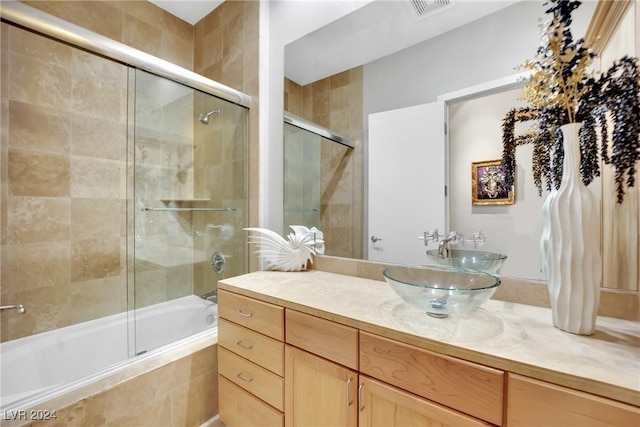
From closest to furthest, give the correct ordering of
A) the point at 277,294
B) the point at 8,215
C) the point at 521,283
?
the point at 521,283, the point at 277,294, the point at 8,215

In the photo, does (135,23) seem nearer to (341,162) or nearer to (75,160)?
(75,160)

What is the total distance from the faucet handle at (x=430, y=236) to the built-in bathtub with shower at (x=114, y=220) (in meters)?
1.20

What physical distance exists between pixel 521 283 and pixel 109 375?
1730 millimetres

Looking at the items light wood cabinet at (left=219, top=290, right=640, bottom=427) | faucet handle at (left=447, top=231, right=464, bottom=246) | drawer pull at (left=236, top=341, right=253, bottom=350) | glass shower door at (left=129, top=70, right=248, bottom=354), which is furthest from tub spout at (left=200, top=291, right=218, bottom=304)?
faucet handle at (left=447, top=231, right=464, bottom=246)

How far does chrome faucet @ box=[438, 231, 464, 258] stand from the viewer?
115 cm

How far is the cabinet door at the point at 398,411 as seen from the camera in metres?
0.70

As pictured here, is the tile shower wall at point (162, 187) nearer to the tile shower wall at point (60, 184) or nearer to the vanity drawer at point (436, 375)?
the tile shower wall at point (60, 184)

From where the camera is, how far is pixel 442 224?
119 cm

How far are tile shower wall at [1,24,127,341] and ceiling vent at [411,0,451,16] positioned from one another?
1.64 m

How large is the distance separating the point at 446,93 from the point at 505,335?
0.97 metres

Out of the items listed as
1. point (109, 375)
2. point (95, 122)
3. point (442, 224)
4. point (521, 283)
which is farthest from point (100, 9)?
point (521, 283)

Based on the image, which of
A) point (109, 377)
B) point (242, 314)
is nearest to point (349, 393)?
point (242, 314)

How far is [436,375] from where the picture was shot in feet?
2.38

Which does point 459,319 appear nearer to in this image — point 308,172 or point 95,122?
point 308,172
